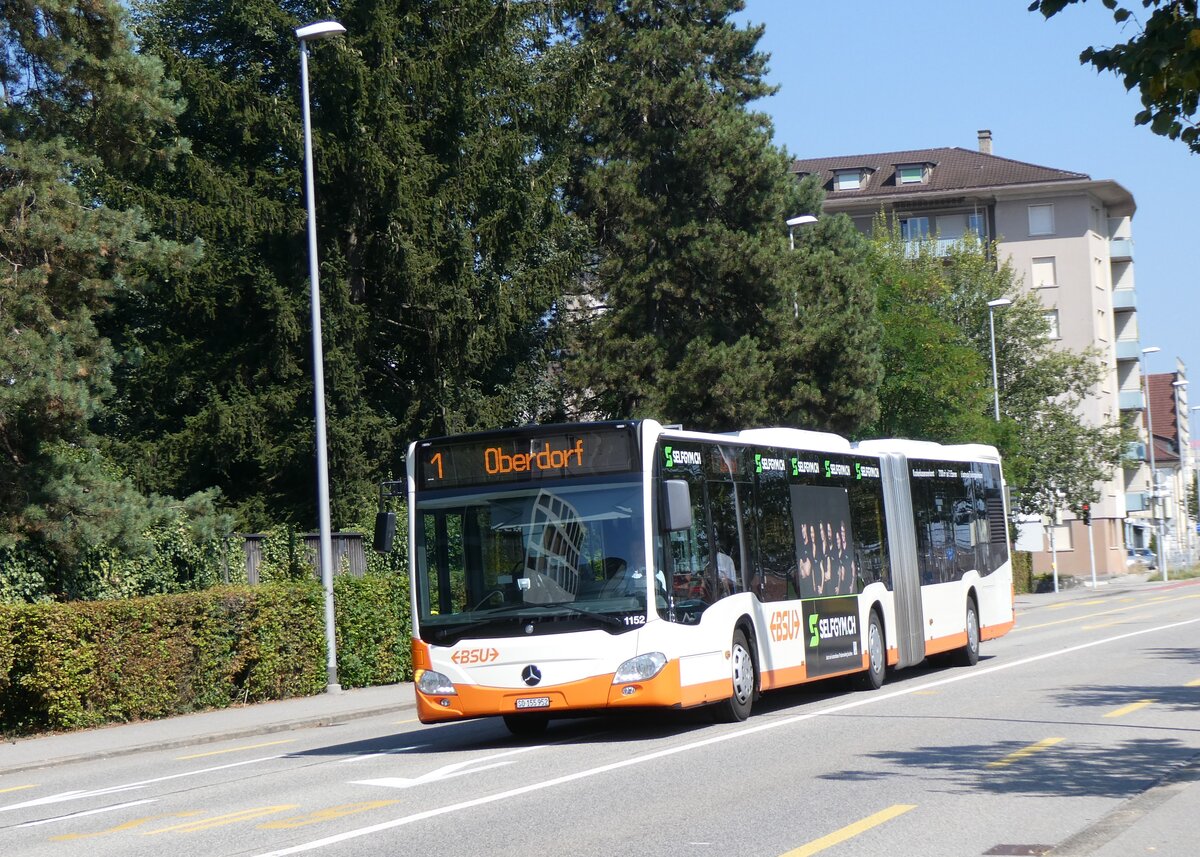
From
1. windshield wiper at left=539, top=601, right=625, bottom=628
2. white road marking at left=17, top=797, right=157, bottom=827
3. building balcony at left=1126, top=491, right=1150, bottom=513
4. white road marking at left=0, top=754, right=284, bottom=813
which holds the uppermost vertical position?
building balcony at left=1126, top=491, right=1150, bottom=513

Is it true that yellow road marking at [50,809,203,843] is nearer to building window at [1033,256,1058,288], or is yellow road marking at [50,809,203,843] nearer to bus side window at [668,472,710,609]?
bus side window at [668,472,710,609]

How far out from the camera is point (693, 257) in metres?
43.0

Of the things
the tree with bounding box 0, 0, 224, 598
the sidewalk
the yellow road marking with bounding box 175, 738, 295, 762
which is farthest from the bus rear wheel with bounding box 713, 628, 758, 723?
the tree with bounding box 0, 0, 224, 598

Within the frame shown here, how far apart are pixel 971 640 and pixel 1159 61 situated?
1600 centimetres

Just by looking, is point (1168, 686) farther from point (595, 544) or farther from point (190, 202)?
point (190, 202)

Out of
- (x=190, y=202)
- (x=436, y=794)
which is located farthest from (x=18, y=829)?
(x=190, y=202)

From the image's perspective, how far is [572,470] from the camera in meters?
15.1

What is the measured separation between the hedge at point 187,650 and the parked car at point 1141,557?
71.5 meters

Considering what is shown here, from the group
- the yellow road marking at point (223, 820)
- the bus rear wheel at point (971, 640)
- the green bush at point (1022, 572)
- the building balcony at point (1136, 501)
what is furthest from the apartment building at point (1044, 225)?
the yellow road marking at point (223, 820)

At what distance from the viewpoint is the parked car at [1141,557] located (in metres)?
90.6

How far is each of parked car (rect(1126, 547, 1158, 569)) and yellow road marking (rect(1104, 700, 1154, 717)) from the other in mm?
76064

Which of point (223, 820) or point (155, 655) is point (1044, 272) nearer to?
point (155, 655)

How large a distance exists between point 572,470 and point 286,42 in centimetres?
2345

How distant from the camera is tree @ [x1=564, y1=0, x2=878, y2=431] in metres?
42.6
